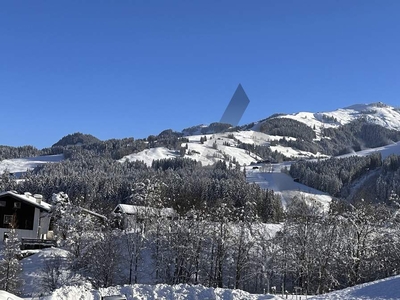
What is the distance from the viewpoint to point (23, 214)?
5247cm

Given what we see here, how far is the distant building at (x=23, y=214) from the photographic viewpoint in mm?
51938

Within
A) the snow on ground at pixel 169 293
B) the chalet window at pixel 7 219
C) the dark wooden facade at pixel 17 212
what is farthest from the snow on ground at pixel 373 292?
the chalet window at pixel 7 219

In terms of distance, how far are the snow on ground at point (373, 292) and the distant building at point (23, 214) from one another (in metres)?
40.6

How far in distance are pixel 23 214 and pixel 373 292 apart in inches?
1766

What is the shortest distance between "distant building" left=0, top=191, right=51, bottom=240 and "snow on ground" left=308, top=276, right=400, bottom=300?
40.6 meters

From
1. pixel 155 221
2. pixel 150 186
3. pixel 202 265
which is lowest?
pixel 202 265

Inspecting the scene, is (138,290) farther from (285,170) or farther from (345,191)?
(285,170)

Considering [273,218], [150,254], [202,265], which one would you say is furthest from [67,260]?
[273,218]

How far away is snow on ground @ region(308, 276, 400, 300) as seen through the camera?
18777mm

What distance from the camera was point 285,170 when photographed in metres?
200

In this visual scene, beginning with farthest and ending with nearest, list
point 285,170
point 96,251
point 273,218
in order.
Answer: point 285,170, point 273,218, point 96,251

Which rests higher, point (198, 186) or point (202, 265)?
point (198, 186)

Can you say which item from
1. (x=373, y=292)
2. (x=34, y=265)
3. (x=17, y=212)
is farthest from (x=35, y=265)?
(x=373, y=292)

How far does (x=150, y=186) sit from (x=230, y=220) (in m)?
9.08
